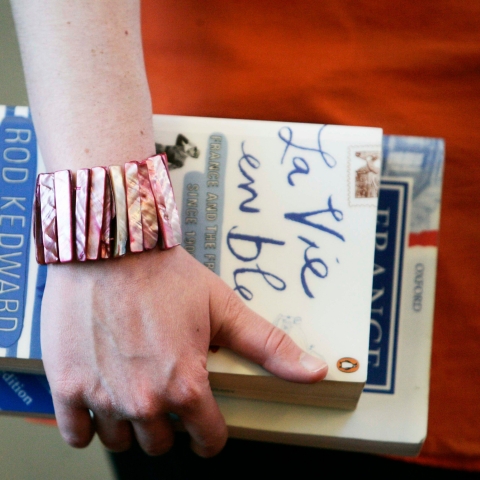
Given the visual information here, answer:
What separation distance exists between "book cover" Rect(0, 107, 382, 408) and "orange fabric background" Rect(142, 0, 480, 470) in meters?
0.02

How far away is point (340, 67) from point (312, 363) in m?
0.26

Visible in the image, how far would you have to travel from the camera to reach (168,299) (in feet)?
1.25

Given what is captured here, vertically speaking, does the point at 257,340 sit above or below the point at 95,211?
below

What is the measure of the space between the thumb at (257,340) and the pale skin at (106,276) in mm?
18

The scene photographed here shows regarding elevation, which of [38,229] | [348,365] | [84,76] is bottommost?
[348,365]

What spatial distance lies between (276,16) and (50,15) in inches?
7.5

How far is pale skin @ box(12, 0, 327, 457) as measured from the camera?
37 cm

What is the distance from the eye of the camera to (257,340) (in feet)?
1.36

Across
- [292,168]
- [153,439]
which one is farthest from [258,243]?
[153,439]

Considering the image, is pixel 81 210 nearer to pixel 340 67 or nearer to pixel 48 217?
pixel 48 217

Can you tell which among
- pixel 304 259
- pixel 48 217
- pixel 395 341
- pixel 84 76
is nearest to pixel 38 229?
pixel 48 217

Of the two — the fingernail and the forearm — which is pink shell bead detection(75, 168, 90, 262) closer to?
the forearm

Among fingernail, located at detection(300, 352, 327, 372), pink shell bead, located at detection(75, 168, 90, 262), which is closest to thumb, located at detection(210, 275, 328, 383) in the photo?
fingernail, located at detection(300, 352, 327, 372)

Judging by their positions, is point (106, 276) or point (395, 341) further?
point (395, 341)
